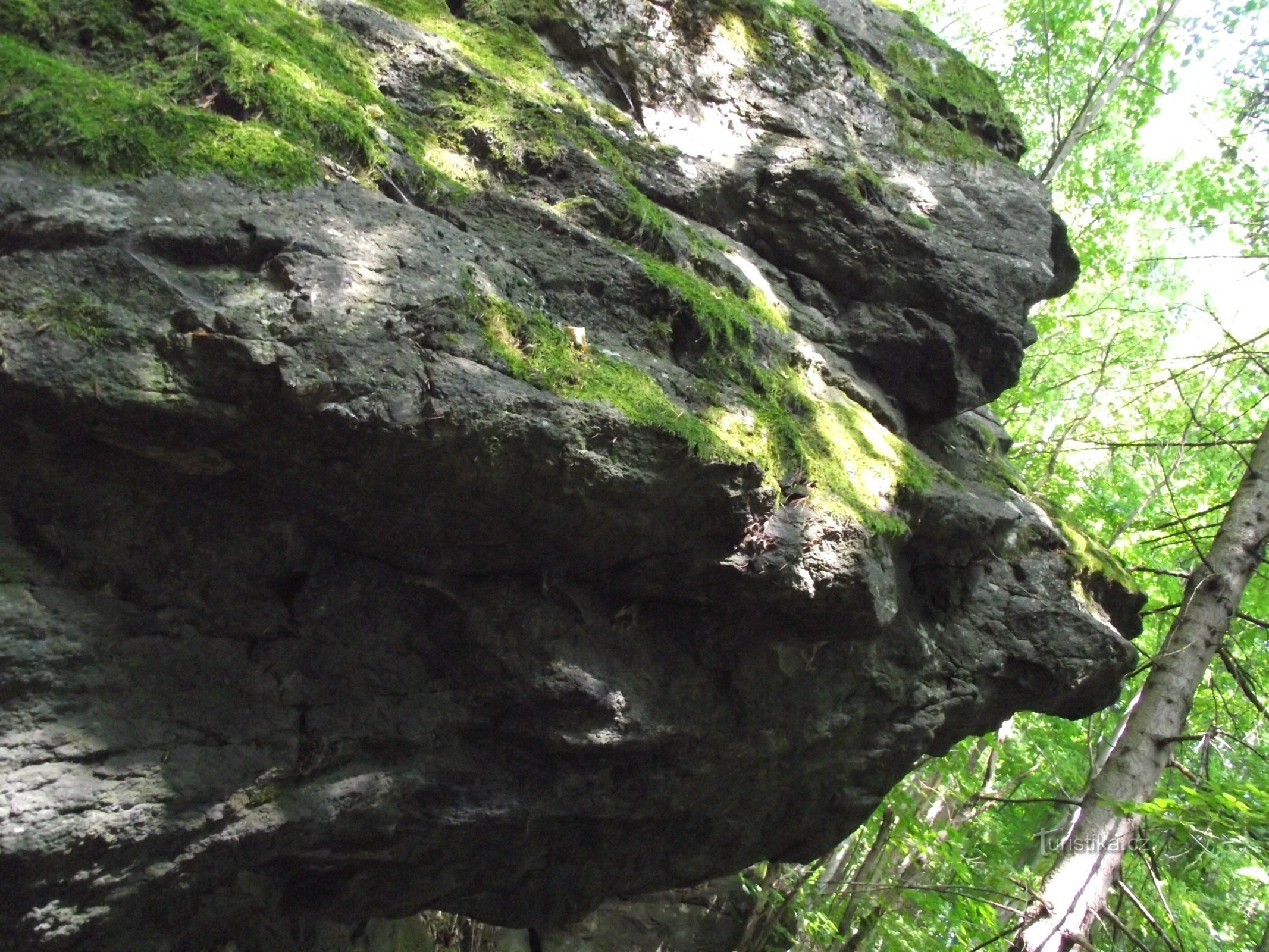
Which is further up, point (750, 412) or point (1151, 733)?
point (750, 412)

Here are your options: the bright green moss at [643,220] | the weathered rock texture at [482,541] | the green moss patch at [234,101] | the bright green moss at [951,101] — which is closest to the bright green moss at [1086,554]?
the weathered rock texture at [482,541]

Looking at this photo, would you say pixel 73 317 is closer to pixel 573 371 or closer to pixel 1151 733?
pixel 573 371

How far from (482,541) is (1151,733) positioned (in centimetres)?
445

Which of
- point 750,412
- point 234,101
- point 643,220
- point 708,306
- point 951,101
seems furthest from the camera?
point 951,101

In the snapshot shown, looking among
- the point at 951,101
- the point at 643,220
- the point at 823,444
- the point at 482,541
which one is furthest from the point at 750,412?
the point at 951,101

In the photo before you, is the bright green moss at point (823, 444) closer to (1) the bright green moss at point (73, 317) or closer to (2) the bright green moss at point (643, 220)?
(2) the bright green moss at point (643, 220)

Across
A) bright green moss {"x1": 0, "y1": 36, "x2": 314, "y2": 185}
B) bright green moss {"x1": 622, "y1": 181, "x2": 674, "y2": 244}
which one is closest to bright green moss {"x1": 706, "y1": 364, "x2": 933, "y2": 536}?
bright green moss {"x1": 622, "y1": 181, "x2": 674, "y2": 244}

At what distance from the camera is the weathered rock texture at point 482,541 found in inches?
112

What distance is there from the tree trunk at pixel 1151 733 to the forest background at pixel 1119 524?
0.04 meters

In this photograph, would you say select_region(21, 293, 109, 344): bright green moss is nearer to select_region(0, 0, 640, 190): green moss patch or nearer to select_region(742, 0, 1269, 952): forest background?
select_region(0, 0, 640, 190): green moss patch

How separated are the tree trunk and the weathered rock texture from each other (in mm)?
456

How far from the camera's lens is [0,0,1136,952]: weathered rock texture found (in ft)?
9.36

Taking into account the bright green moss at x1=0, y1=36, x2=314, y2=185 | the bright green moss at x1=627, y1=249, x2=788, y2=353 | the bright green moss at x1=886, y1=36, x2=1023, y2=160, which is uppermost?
the bright green moss at x1=886, y1=36, x2=1023, y2=160

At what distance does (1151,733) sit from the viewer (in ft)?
17.7
